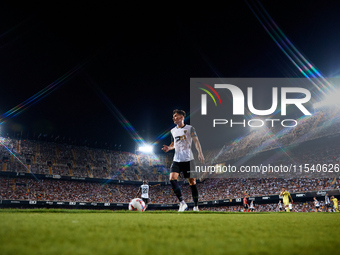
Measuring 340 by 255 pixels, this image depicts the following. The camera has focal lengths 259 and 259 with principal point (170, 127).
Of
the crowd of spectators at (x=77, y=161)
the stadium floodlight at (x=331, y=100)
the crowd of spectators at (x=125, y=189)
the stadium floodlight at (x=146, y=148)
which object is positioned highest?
the stadium floodlight at (x=331, y=100)

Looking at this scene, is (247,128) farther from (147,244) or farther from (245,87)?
(147,244)

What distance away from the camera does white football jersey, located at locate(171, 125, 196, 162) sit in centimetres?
854

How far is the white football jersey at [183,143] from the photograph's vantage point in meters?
8.54

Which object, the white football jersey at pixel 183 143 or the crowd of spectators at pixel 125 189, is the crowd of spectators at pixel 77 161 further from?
the white football jersey at pixel 183 143

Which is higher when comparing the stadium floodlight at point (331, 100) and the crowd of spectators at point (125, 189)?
the stadium floodlight at point (331, 100)

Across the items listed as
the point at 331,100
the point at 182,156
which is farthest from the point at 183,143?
the point at 331,100

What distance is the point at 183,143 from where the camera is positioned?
8.66 meters

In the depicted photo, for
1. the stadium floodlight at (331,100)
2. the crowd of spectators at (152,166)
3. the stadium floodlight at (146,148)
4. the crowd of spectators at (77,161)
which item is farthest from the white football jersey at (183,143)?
the stadium floodlight at (146,148)

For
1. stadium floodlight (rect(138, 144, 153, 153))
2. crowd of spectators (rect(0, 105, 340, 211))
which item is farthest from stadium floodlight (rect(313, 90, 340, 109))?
stadium floodlight (rect(138, 144, 153, 153))

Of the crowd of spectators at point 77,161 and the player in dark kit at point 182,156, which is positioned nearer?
the player in dark kit at point 182,156

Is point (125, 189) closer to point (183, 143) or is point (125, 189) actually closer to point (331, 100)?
point (331, 100)

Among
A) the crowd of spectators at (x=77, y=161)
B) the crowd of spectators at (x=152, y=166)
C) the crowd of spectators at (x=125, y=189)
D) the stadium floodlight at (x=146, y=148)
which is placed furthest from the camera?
the stadium floodlight at (x=146, y=148)

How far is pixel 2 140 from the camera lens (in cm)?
3978

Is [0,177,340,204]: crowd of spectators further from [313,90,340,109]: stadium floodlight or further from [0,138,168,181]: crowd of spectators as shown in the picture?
[313,90,340,109]: stadium floodlight
